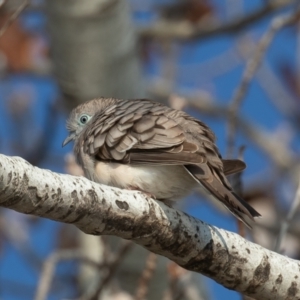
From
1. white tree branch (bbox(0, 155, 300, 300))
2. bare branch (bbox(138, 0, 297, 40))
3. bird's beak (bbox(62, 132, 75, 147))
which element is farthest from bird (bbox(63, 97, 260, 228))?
bare branch (bbox(138, 0, 297, 40))

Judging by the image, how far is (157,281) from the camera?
6.07 m

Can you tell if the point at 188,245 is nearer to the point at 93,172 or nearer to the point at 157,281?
the point at 93,172

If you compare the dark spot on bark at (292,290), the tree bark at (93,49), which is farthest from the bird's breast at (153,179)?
the tree bark at (93,49)

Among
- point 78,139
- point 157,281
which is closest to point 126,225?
point 78,139

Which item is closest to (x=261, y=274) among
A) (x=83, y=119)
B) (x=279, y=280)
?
(x=279, y=280)

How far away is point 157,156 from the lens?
3633 millimetres

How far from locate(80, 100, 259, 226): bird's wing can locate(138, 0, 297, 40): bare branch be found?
2.35 meters

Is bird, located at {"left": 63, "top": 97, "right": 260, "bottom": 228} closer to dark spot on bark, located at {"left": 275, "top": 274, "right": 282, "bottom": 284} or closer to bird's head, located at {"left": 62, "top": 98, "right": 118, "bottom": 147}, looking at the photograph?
dark spot on bark, located at {"left": 275, "top": 274, "right": 282, "bottom": 284}

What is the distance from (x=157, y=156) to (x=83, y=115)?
1.30 m

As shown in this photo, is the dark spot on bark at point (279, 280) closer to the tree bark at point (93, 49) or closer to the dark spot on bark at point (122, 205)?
the dark spot on bark at point (122, 205)

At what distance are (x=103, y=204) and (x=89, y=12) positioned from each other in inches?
105

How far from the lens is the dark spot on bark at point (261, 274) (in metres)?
3.37

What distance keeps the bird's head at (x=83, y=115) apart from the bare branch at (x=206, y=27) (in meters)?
1.96

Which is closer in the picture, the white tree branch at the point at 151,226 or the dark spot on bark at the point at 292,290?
the white tree branch at the point at 151,226
